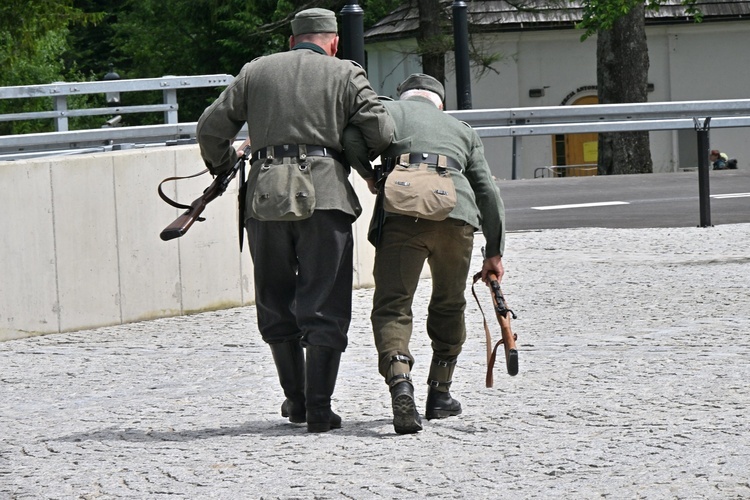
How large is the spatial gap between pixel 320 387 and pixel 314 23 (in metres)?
1.49

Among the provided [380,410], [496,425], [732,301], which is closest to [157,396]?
[380,410]

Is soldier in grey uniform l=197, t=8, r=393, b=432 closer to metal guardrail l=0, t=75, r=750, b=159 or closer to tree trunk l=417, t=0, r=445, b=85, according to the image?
metal guardrail l=0, t=75, r=750, b=159

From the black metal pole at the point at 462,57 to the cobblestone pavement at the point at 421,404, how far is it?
10.3 m

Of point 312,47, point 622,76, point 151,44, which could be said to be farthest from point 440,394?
point 151,44

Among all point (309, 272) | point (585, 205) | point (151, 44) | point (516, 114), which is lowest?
point (585, 205)

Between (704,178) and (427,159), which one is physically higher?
(427,159)

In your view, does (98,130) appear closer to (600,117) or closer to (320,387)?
(600,117)

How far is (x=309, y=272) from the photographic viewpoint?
6289 millimetres

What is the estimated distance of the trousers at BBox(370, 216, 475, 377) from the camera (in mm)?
6305

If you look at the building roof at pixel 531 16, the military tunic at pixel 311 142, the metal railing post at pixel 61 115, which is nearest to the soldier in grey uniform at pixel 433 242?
the military tunic at pixel 311 142

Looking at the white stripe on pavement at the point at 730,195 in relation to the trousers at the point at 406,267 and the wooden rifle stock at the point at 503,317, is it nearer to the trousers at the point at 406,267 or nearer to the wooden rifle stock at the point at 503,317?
the wooden rifle stock at the point at 503,317

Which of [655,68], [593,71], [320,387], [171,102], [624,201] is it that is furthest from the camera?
[655,68]

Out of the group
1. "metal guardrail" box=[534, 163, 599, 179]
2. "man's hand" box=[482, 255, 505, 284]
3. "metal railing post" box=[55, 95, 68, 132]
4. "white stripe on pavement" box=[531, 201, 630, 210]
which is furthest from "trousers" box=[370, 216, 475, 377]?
"metal guardrail" box=[534, 163, 599, 179]

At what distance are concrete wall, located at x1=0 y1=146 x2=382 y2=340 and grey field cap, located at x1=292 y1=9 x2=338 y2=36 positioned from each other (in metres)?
3.45
